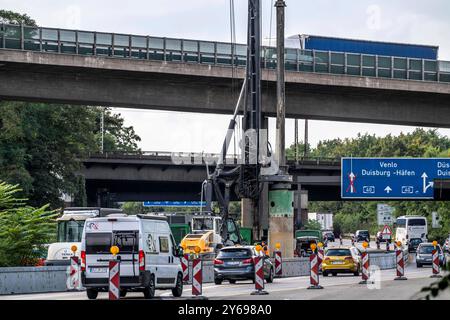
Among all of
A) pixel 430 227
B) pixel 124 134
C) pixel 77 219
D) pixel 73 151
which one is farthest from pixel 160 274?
pixel 124 134

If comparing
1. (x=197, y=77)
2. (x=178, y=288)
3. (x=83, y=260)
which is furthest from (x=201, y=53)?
(x=83, y=260)

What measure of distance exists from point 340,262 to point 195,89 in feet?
49.4

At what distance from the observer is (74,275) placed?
35625 millimetres

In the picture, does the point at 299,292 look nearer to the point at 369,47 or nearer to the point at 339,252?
the point at 339,252

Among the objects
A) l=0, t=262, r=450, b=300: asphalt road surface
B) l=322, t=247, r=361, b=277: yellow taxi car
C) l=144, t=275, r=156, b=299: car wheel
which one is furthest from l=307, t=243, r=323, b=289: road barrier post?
l=322, t=247, r=361, b=277: yellow taxi car

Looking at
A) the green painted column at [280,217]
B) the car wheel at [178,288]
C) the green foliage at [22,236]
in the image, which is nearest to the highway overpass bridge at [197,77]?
the green painted column at [280,217]

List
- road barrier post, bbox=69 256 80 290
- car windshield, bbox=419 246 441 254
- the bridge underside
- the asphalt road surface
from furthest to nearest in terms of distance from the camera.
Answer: car windshield, bbox=419 246 441 254, the bridge underside, road barrier post, bbox=69 256 80 290, the asphalt road surface

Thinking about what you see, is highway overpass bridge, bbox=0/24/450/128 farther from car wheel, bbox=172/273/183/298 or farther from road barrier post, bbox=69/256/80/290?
car wheel, bbox=172/273/183/298

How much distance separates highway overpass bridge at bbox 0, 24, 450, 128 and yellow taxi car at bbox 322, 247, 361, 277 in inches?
543

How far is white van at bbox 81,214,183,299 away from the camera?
96.1ft

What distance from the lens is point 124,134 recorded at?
513ft

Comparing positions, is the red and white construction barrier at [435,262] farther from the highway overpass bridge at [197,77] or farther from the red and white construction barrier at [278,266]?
the highway overpass bridge at [197,77]

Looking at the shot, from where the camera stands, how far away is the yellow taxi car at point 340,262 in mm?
48781
